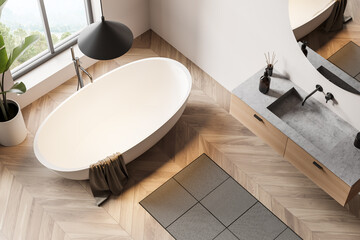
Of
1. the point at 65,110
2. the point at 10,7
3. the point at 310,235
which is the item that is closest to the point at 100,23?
the point at 65,110

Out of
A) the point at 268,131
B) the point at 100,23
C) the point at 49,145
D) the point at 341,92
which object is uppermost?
Result: the point at 100,23

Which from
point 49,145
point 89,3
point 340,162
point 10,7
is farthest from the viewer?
point 89,3

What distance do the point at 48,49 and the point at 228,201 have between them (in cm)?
230

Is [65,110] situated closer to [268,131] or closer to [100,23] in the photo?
[100,23]

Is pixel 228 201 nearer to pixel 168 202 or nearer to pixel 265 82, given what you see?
pixel 168 202

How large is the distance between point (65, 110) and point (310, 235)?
2301mm

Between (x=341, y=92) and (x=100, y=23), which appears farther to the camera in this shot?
(x=341, y=92)

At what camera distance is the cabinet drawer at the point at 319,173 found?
12.5 feet

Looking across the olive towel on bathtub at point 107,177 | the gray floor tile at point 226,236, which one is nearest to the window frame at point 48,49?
the olive towel on bathtub at point 107,177

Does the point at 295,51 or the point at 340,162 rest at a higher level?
the point at 295,51

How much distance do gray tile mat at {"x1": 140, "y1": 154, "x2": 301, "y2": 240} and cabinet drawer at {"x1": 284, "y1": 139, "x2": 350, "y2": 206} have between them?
54 cm

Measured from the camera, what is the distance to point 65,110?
4629 mm

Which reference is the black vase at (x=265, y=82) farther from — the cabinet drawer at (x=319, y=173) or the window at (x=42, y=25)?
the window at (x=42, y=25)

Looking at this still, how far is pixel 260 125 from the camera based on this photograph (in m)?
4.19
